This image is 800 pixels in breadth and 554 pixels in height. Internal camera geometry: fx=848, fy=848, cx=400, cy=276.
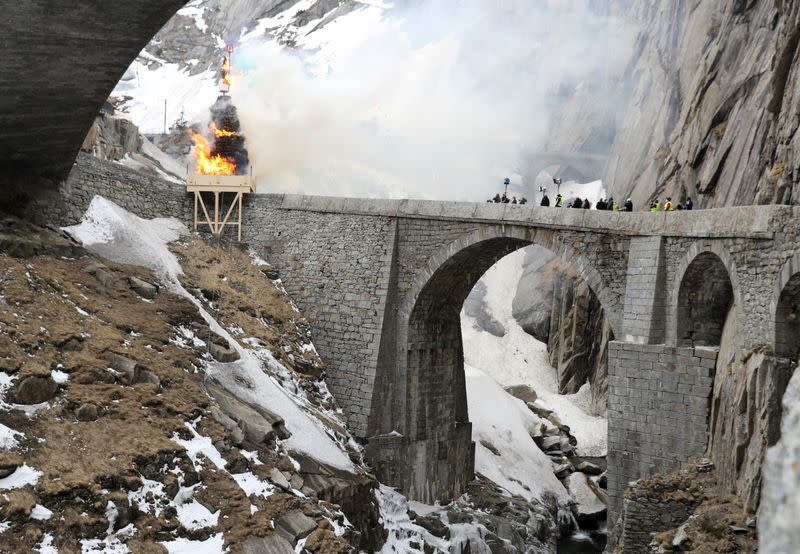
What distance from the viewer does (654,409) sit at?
65.3 feet

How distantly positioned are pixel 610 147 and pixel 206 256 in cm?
3038

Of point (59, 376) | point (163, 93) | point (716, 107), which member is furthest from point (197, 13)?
point (59, 376)

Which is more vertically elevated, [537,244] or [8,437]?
[537,244]

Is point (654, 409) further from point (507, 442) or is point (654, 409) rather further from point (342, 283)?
point (507, 442)

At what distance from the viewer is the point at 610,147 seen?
50656 mm

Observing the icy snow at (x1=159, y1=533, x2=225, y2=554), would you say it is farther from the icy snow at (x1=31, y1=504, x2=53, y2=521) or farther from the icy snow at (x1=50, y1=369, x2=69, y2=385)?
the icy snow at (x1=50, y1=369, x2=69, y2=385)

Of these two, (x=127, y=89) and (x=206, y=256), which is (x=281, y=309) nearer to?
(x=206, y=256)

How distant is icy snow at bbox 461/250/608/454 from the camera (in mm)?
36250

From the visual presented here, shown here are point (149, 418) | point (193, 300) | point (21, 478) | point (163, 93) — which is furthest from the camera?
point (163, 93)

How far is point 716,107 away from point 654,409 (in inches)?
451

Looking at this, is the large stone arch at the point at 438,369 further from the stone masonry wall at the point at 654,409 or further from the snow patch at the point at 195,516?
the snow patch at the point at 195,516

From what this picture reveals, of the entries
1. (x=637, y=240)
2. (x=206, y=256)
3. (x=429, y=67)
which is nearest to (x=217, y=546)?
(x=637, y=240)

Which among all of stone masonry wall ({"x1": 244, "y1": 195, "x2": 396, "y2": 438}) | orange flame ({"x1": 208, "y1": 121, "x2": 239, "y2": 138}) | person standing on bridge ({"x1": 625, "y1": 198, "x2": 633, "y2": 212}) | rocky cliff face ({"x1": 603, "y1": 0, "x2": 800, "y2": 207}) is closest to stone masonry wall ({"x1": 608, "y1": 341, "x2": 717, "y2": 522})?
rocky cliff face ({"x1": 603, "y1": 0, "x2": 800, "y2": 207})

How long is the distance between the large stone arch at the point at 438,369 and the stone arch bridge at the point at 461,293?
0.05 meters
